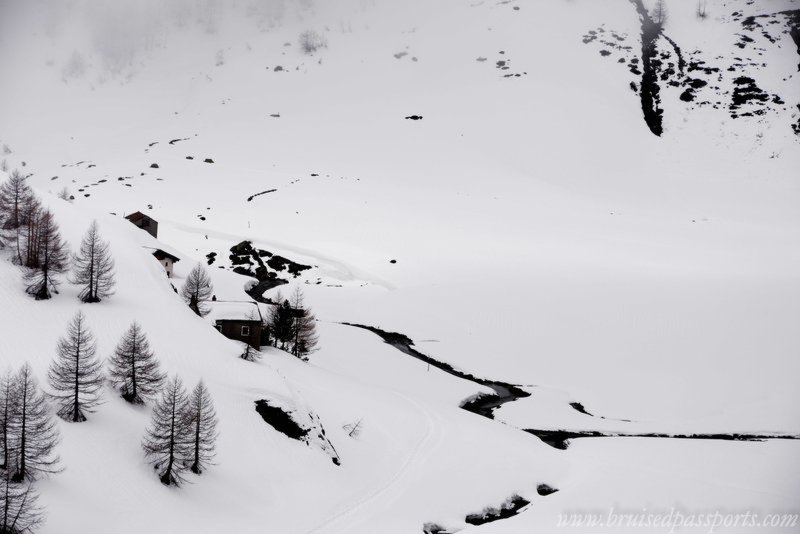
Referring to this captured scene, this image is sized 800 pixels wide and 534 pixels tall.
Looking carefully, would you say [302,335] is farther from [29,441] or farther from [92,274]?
[29,441]

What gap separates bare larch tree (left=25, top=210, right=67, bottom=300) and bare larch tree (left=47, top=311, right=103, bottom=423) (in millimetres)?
11425

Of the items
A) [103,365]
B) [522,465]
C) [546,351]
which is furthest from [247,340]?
[546,351]

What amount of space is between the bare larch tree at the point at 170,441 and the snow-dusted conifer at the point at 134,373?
209 cm

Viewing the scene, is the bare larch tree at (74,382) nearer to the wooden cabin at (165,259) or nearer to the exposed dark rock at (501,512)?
the exposed dark rock at (501,512)

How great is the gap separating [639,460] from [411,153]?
12149cm

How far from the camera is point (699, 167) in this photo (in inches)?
5669

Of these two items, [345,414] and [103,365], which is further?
[345,414]

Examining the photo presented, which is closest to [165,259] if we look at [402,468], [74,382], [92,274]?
[92,274]

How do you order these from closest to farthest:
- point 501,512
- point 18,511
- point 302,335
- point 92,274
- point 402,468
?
point 18,511, point 501,512, point 402,468, point 92,274, point 302,335

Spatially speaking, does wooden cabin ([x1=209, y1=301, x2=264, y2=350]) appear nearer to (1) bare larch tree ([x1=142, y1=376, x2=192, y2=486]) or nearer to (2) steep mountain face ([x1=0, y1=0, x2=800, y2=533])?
(2) steep mountain face ([x1=0, y1=0, x2=800, y2=533])

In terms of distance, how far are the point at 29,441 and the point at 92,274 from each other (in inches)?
826

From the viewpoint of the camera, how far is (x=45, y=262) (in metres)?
41.6

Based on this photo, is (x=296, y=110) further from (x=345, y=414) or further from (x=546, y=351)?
(x=345, y=414)

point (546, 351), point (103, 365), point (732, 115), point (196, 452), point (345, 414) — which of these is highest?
point (732, 115)
